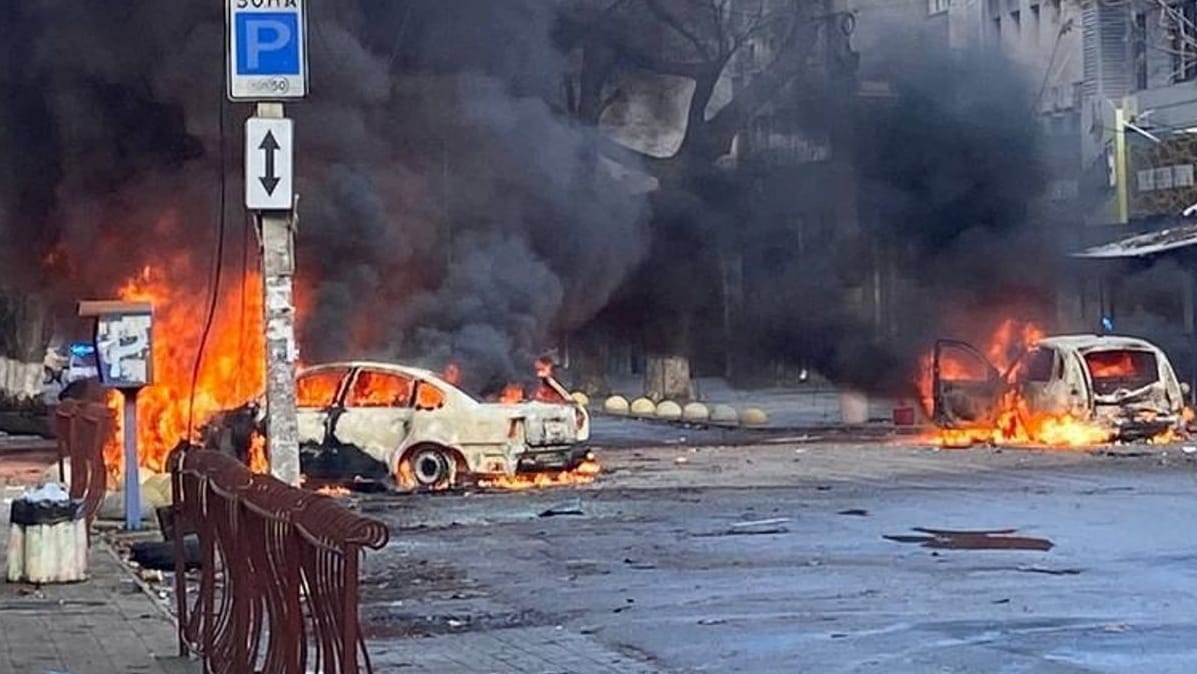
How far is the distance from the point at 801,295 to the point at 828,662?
26.5 metres

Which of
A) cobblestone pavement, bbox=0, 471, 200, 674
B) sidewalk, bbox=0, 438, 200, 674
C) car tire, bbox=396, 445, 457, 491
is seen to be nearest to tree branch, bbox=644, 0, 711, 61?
car tire, bbox=396, 445, 457, 491

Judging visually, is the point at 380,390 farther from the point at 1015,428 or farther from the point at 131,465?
the point at 1015,428

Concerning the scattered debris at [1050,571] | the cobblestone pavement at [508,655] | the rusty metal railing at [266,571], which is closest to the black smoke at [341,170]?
the scattered debris at [1050,571]

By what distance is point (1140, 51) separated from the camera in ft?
134

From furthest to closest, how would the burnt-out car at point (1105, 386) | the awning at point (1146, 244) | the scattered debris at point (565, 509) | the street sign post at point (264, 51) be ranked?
the awning at point (1146, 244) → the burnt-out car at point (1105, 386) → the scattered debris at point (565, 509) → the street sign post at point (264, 51)

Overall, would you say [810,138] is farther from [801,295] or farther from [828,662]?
[828,662]

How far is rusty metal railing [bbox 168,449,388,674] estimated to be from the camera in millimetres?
6523

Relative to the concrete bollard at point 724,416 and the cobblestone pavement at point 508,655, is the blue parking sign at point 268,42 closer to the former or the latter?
the cobblestone pavement at point 508,655

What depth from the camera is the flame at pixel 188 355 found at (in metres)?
24.9

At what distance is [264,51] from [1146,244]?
2635 centimetres

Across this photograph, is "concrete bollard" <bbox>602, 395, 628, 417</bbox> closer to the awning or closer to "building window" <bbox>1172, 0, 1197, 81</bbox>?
the awning

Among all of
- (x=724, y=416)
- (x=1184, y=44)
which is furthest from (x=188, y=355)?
(x=1184, y=44)

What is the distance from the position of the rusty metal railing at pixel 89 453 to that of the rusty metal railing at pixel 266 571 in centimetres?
549

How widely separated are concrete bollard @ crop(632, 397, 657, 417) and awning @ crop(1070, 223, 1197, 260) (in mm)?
7976
